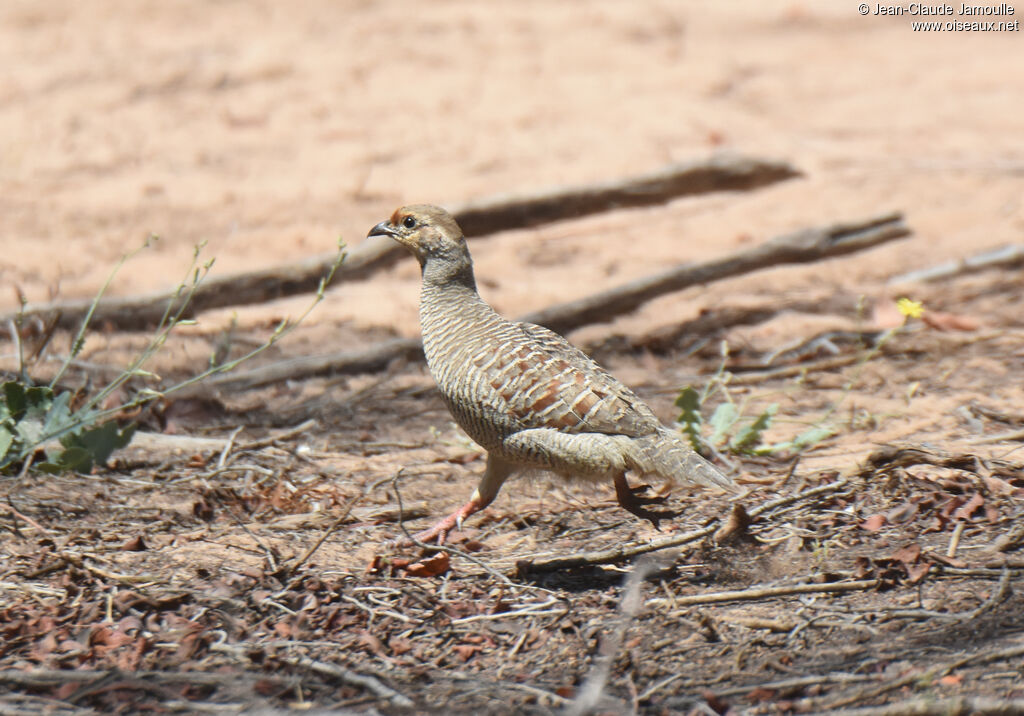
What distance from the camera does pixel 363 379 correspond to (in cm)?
656

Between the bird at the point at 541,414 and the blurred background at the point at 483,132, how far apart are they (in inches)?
107

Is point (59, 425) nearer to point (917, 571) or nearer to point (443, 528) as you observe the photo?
point (443, 528)

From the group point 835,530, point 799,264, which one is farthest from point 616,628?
point 799,264

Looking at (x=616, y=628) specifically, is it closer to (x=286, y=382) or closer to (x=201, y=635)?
(x=201, y=635)

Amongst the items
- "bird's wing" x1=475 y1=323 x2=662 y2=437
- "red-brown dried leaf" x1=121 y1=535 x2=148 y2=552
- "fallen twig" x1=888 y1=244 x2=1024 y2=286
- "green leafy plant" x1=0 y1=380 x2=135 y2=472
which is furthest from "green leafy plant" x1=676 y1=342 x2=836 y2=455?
"fallen twig" x1=888 y1=244 x2=1024 y2=286

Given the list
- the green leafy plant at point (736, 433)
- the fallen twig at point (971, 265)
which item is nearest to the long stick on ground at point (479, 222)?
the fallen twig at point (971, 265)

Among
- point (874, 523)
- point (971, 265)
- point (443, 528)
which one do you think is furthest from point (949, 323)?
point (443, 528)

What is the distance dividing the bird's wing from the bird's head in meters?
Answer: 0.72

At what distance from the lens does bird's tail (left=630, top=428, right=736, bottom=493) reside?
401 centimetres

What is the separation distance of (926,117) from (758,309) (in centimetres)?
438

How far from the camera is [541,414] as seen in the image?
162 inches

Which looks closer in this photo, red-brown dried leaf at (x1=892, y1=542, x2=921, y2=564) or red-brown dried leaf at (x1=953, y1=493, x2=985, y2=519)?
red-brown dried leaf at (x1=892, y1=542, x2=921, y2=564)

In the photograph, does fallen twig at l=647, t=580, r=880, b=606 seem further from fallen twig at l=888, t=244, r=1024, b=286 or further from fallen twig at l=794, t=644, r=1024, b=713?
fallen twig at l=888, t=244, r=1024, b=286

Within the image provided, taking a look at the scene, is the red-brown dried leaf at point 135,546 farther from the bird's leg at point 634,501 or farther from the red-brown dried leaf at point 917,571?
the red-brown dried leaf at point 917,571
